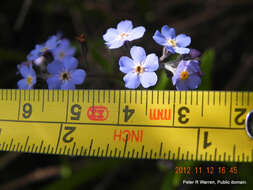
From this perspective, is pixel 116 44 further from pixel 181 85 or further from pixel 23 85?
pixel 23 85

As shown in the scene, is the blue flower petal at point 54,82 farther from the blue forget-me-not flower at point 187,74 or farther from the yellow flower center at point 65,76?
the blue forget-me-not flower at point 187,74

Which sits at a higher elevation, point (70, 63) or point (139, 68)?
point (70, 63)

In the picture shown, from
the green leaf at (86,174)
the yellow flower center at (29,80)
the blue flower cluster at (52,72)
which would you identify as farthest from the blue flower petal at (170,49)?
the green leaf at (86,174)

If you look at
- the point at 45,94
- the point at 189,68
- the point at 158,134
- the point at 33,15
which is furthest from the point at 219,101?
the point at 33,15

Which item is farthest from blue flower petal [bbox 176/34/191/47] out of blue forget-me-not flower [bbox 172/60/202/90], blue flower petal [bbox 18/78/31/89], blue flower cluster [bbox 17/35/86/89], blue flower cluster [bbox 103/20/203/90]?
blue flower petal [bbox 18/78/31/89]

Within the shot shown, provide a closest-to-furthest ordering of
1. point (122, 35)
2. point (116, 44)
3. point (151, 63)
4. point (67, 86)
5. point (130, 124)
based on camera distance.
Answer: point (130, 124) → point (151, 63) → point (116, 44) → point (122, 35) → point (67, 86)

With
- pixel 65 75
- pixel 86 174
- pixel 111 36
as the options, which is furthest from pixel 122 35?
pixel 86 174

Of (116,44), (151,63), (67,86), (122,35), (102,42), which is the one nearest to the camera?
(151,63)
